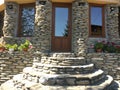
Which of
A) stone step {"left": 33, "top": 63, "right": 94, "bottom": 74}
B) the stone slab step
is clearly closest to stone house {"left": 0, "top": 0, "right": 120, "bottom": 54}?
stone step {"left": 33, "top": 63, "right": 94, "bottom": 74}

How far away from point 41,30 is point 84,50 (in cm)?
253

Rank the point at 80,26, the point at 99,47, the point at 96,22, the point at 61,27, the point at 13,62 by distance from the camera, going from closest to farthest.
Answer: the point at 13,62 < the point at 80,26 < the point at 99,47 < the point at 61,27 < the point at 96,22

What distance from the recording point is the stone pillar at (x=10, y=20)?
12883 millimetres

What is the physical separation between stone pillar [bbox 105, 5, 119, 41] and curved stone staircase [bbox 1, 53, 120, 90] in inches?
142

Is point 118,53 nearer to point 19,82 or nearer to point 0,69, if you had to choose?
point 19,82

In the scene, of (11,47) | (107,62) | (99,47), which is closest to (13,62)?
(11,47)

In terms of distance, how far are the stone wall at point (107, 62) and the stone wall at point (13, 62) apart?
10.5 feet

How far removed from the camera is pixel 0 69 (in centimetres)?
1129

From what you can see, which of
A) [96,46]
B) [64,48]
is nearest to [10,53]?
[64,48]

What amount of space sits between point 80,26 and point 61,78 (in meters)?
4.19

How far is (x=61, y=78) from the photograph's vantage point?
28.1 ft

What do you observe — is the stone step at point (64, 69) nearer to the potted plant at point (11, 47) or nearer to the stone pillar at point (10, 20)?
the potted plant at point (11, 47)

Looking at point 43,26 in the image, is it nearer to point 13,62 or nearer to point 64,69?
point 13,62

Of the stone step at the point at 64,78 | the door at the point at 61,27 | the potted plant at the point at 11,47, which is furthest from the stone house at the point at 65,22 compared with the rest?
the stone step at the point at 64,78
